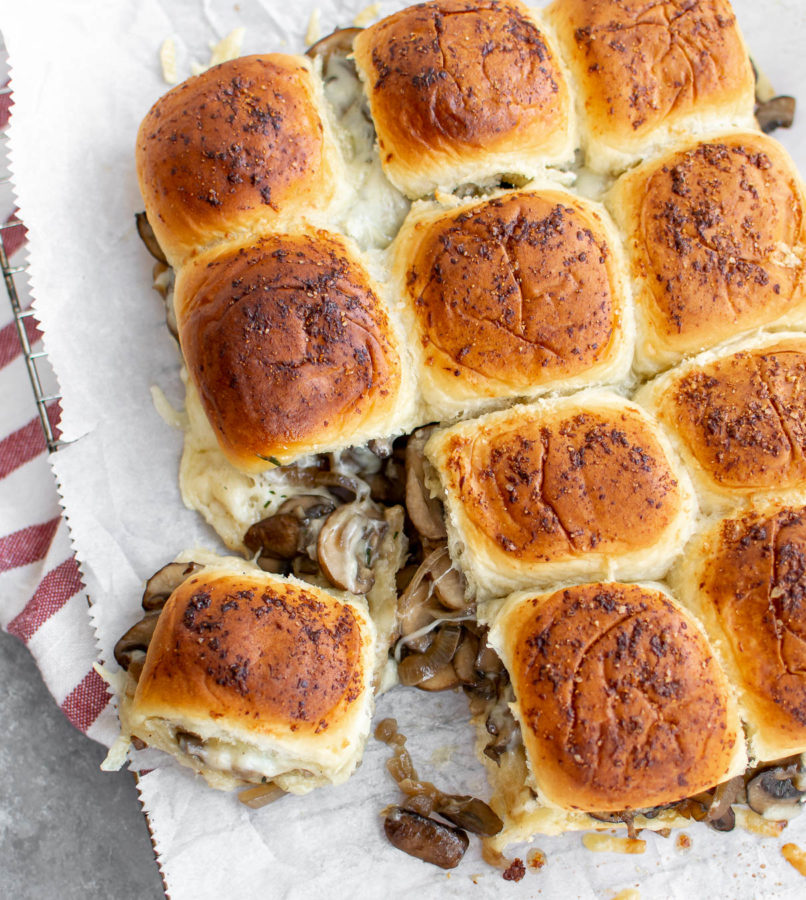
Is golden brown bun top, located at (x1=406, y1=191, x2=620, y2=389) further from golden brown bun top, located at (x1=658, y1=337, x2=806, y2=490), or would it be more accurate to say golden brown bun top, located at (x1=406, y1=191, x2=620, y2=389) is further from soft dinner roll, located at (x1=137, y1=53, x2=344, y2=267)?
soft dinner roll, located at (x1=137, y1=53, x2=344, y2=267)

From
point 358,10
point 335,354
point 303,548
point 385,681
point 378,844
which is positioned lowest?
point 378,844

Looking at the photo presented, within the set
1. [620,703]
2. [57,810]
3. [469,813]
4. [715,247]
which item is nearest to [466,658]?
[469,813]

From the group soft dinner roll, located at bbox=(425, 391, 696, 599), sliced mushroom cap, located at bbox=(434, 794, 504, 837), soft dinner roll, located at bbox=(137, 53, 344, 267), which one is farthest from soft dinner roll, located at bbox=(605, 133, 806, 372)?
sliced mushroom cap, located at bbox=(434, 794, 504, 837)

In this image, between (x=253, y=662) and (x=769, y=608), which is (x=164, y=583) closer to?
(x=253, y=662)

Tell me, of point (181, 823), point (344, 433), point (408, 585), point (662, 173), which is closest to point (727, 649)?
point (408, 585)

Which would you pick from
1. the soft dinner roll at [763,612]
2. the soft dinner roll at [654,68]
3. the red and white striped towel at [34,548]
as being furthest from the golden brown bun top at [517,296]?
the red and white striped towel at [34,548]

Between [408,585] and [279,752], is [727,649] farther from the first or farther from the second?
[279,752]

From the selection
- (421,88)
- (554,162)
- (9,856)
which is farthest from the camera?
(9,856)
